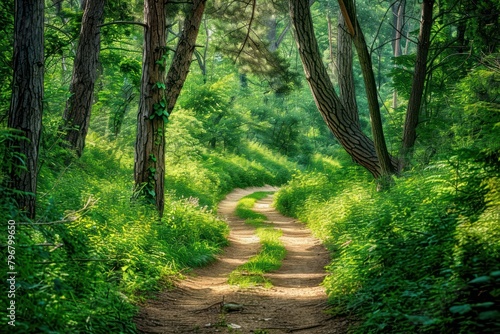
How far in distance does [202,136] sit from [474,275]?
25455 millimetres

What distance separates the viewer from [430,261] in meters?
4.79

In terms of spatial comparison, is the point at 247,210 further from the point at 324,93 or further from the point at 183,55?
the point at 183,55

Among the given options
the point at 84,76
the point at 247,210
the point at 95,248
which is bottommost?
the point at 247,210

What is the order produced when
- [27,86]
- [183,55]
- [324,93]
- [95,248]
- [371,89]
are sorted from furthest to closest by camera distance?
[324,93] → [183,55] → [371,89] → [95,248] → [27,86]

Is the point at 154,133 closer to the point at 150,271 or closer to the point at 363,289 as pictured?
the point at 150,271

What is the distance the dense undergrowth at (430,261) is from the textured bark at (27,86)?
3906 mm

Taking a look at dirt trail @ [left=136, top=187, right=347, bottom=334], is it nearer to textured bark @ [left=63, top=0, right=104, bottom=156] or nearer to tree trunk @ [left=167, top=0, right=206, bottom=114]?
tree trunk @ [left=167, top=0, right=206, bottom=114]

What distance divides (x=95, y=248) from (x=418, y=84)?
6.62 m

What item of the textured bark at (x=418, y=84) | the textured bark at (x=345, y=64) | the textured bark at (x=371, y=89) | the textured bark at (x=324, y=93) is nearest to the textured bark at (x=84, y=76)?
the textured bark at (x=324, y=93)

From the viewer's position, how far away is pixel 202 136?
94.4ft

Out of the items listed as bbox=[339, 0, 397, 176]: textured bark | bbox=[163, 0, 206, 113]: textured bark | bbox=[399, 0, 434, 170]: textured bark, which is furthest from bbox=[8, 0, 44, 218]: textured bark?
bbox=[399, 0, 434, 170]: textured bark

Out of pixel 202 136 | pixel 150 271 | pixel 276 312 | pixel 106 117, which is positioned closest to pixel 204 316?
pixel 276 312

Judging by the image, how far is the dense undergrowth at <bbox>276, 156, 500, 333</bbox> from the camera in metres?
3.71

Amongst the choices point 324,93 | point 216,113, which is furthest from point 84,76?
point 216,113
